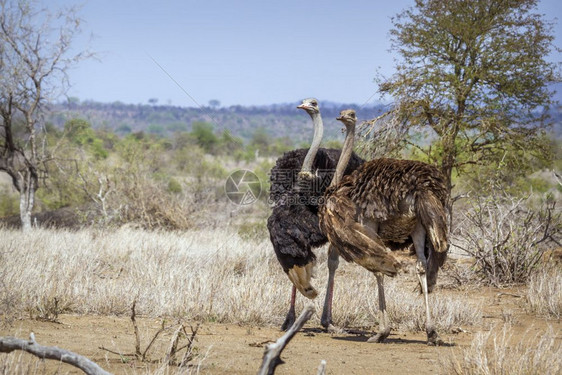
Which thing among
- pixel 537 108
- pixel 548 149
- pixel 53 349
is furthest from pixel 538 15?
pixel 53 349

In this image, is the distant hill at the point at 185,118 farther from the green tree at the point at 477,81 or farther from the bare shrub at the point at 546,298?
the bare shrub at the point at 546,298

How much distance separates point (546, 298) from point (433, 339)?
2341 millimetres

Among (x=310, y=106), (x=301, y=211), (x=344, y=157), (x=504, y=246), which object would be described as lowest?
(x=504, y=246)

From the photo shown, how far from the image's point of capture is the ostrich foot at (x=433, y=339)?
6.02m

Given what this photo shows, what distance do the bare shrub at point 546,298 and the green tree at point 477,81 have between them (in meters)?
2.89

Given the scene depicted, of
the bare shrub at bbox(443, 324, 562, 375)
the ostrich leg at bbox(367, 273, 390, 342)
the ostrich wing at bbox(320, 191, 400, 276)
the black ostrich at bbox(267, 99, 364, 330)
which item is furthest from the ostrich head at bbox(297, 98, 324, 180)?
the bare shrub at bbox(443, 324, 562, 375)

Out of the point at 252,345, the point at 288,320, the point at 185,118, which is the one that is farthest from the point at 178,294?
the point at 185,118

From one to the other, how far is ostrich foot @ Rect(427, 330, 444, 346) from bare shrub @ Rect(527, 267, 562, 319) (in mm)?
2001

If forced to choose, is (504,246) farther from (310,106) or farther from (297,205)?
(297,205)

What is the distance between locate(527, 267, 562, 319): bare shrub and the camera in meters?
7.48

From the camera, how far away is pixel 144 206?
1417 centimetres

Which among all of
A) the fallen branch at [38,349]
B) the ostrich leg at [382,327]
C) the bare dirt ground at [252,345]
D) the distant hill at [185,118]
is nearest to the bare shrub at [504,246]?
the bare dirt ground at [252,345]

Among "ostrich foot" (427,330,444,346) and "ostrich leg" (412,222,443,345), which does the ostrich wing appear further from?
"ostrich foot" (427,330,444,346)

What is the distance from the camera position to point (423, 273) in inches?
241
